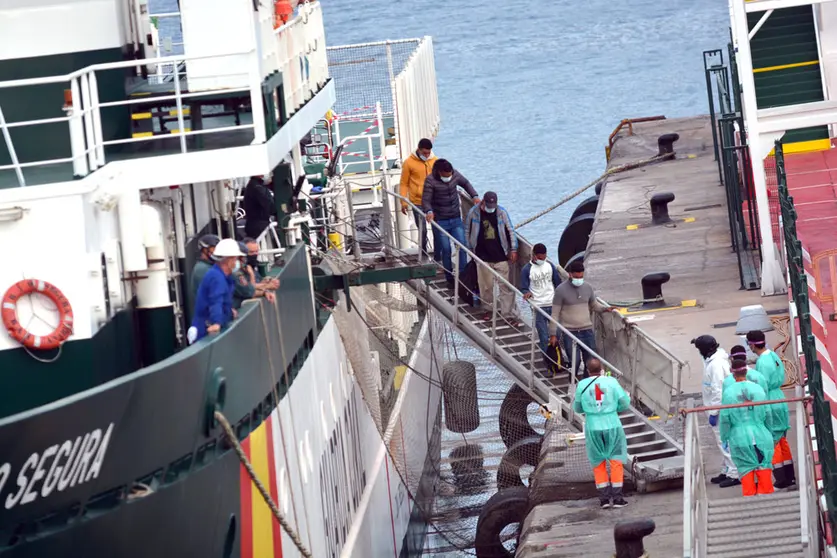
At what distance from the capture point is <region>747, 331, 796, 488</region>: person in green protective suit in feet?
47.0

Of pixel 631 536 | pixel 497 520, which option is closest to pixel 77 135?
pixel 631 536

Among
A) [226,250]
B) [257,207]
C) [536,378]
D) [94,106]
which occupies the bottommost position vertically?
[536,378]

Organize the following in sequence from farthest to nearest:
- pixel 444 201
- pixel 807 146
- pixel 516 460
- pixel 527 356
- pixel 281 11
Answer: pixel 807 146 → pixel 516 460 → pixel 444 201 → pixel 527 356 → pixel 281 11

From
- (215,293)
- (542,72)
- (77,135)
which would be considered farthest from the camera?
(542,72)

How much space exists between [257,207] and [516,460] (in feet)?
24.8

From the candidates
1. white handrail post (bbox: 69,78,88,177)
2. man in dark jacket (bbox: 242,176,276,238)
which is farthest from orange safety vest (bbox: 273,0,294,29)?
white handrail post (bbox: 69,78,88,177)

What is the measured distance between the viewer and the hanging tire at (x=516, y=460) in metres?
22.2

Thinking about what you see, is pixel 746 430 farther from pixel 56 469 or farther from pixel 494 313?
pixel 56 469

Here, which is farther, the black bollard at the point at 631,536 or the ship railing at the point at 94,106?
the black bollard at the point at 631,536

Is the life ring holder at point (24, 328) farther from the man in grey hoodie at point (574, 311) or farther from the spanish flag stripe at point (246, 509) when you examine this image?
the man in grey hoodie at point (574, 311)

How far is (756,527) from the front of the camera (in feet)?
46.2

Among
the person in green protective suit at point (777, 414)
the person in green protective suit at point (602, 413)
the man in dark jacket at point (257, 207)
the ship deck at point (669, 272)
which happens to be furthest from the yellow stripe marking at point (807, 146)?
the man in dark jacket at point (257, 207)

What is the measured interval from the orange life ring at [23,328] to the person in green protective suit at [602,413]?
5156 millimetres

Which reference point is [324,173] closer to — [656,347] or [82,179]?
[656,347]
